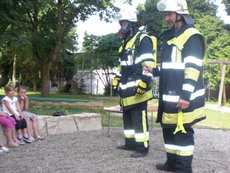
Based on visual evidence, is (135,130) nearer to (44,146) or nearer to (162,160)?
(162,160)

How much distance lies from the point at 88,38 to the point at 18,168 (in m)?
17.7

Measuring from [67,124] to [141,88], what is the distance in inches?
110

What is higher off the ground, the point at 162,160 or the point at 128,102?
the point at 128,102

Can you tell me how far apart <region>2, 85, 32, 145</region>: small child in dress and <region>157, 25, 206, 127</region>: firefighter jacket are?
114 inches

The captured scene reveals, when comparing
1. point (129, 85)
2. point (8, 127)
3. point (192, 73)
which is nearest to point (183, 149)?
point (192, 73)

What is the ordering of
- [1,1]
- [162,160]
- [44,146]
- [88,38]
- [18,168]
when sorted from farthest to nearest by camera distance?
[88,38] → [1,1] → [44,146] → [162,160] → [18,168]

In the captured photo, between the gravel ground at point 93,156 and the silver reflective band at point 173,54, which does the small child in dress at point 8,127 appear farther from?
the silver reflective band at point 173,54

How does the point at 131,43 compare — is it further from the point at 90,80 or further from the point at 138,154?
the point at 90,80

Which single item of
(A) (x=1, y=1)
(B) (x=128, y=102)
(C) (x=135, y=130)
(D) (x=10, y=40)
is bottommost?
(C) (x=135, y=130)

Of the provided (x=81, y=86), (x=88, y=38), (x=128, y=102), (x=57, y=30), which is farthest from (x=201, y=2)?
(x=128, y=102)

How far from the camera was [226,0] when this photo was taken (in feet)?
68.9

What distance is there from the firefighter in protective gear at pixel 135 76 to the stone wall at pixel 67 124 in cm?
210

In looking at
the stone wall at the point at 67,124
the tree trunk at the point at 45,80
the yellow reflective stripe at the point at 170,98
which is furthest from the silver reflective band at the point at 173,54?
the tree trunk at the point at 45,80

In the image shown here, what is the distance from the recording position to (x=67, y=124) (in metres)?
6.27
